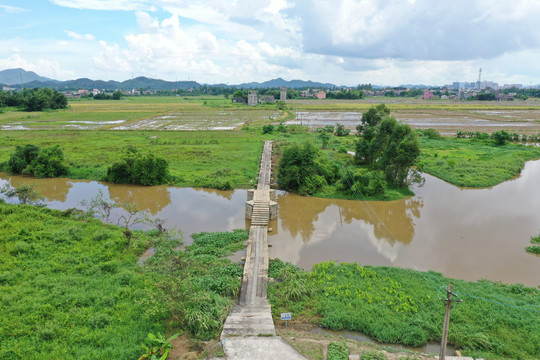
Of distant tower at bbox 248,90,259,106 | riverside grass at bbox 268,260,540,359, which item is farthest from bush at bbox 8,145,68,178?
distant tower at bbox 248,90,259,106

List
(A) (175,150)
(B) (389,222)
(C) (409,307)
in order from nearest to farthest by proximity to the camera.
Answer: (C) (409,307) → (B) (389,222) → (A) (175,150)

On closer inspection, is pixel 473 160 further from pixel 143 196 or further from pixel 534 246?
pixel 143 196

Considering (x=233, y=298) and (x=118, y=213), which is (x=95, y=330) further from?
(x=118, y=213)

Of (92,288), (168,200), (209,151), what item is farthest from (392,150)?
(92,288)

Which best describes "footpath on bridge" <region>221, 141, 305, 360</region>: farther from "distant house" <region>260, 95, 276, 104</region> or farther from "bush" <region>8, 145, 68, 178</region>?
"distant house" <region>260, 95, 276, 104</region>

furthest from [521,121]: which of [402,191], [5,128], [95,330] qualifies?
[5,128]

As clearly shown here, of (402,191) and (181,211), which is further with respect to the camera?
(402,191)
